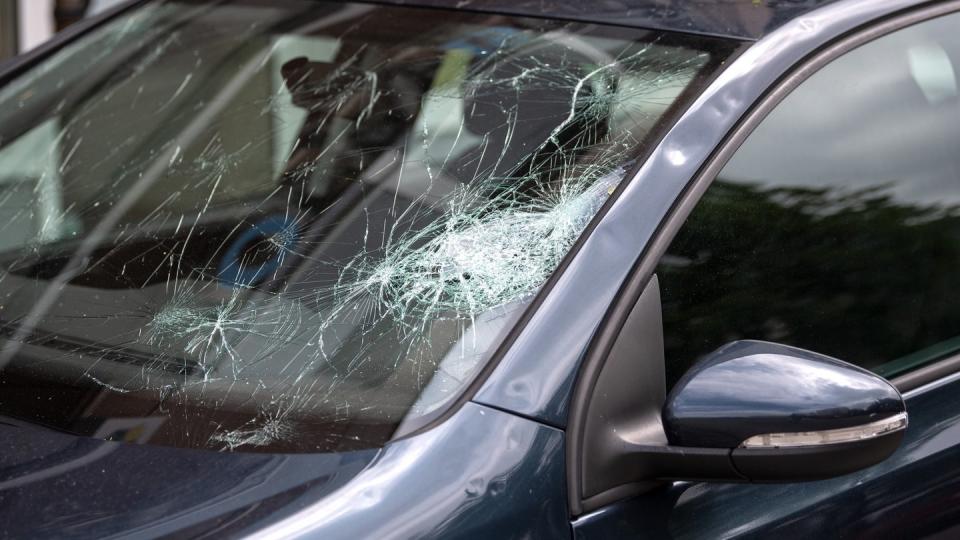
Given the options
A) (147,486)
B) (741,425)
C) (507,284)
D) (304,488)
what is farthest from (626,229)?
(147,486)

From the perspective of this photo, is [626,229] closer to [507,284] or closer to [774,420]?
[507,284]

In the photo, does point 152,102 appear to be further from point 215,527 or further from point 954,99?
point 954,99

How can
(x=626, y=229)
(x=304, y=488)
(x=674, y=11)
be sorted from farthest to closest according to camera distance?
1. (x=674, y=11)
2. (x=626, y=229)
3. (x=304, y=488)

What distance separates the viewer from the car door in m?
1.57

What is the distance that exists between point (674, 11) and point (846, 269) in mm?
513

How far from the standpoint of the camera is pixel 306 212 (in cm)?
179

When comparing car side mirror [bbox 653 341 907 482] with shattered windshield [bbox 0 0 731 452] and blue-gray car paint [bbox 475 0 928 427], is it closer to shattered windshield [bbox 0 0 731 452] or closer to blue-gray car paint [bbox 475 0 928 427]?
blue-gray car paint [bbox 475 0 928 427]

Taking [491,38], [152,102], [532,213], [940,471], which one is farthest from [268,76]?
[940,471]

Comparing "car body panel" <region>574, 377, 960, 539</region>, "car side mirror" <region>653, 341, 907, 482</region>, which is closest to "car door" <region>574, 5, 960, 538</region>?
"car body panel" <region>574, 377, 960, 539</region>

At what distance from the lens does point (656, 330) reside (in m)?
1.54

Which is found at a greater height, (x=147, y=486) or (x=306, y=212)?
(x=306, y=212)

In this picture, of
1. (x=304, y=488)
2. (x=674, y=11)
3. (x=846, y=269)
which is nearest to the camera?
(x=304, y=488)

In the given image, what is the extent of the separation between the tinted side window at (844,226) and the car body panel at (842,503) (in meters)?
0.12

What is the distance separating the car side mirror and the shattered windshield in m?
0.26
